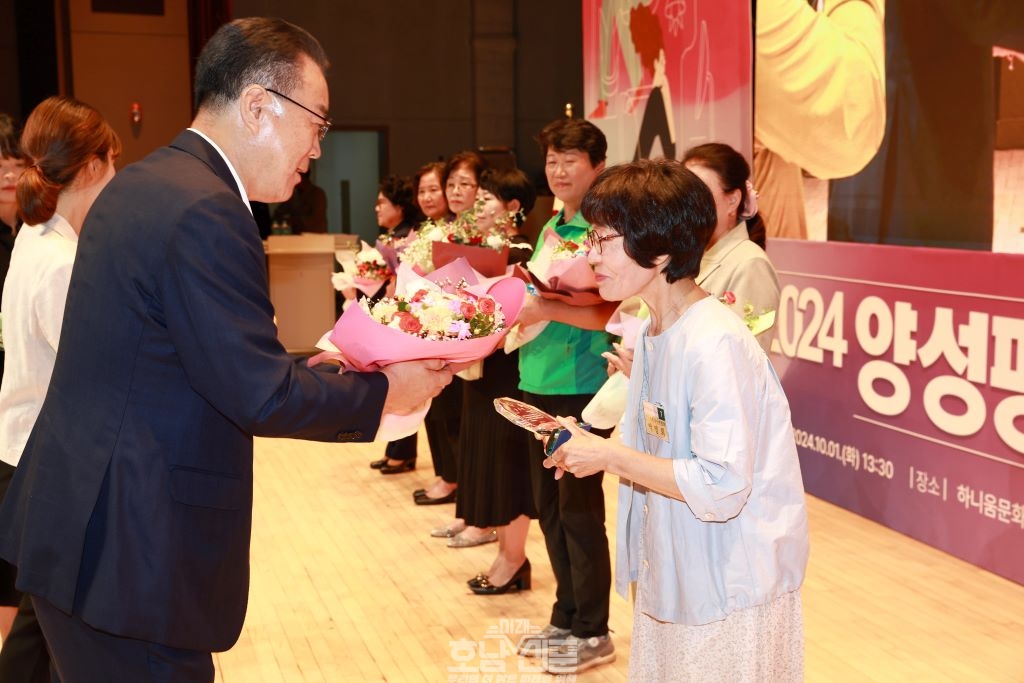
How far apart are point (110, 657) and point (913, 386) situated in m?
4.06

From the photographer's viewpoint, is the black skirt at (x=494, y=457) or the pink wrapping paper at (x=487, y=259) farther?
the black skirt at (x=494, y=457)

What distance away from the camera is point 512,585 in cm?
421

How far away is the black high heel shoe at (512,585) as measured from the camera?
4.18m

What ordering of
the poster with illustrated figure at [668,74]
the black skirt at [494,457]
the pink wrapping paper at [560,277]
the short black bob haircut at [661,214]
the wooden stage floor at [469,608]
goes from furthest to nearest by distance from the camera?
the poster with illustrated figure at [668,74], the black skirt at [494,457], the wooden stage floor at [469,608], the pink wrapping paper at [560,277], the short black bob haircut at [661,214]

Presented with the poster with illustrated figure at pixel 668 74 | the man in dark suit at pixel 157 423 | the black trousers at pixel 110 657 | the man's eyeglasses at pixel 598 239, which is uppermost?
the poster with illustrated figure at pixel 668 74

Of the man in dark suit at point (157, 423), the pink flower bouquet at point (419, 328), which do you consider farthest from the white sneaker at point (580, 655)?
the man in dark suit at point (157, 423)

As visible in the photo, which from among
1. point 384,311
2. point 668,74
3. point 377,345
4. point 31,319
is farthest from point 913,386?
point 31,319

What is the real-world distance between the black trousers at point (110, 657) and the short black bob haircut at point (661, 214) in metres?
1.11

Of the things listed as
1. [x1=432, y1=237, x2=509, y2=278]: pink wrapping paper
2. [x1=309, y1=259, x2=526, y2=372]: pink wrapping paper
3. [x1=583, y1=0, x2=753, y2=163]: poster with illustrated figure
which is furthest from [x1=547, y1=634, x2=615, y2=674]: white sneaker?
[x1=583, y1=0, x2=753, y2=163]: poster with illustrated figure

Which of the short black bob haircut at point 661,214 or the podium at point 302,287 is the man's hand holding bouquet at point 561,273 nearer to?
the short black bob haircut at point 661,214

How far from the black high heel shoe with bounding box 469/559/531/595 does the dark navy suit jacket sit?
259 centimetres

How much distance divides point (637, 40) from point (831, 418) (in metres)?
3.23

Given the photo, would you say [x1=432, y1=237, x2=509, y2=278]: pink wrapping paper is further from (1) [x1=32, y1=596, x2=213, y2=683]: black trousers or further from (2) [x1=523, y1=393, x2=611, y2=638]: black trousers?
(1) [x1=32, y1=596, x2=213, y2=683]: black trousers

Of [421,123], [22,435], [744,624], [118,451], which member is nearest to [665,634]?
[744,624]
